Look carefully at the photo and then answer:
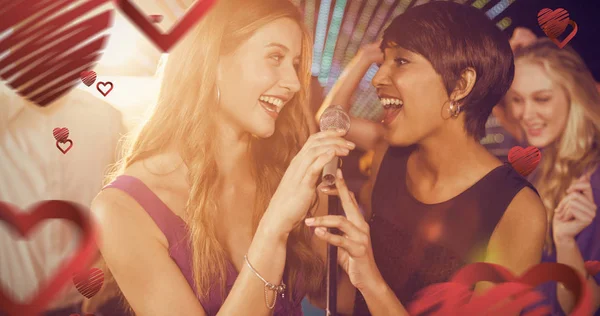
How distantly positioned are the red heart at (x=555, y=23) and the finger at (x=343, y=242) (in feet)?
3.99

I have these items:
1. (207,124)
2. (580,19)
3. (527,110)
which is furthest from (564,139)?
(207,124)

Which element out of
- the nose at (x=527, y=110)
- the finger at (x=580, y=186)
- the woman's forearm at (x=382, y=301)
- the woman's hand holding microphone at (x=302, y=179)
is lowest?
the finger at (x=580, y=186)

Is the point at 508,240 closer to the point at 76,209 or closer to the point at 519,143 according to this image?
the point at 519,143

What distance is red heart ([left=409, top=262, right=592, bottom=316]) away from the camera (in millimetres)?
1972

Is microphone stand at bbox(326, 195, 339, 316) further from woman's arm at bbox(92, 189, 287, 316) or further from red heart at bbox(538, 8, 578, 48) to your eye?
red heart at bbox(538, 8, 578, 48)

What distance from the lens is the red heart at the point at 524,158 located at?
6.65 feet

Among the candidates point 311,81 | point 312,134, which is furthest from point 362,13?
point 312,134

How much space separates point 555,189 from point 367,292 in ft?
3.02

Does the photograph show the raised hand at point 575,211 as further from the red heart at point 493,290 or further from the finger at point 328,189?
the finger at point 328,189

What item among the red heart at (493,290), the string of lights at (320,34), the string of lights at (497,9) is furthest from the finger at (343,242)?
the string of lights at (497,9)

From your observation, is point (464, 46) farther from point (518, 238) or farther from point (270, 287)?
point (270, 287)

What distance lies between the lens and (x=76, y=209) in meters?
2.05

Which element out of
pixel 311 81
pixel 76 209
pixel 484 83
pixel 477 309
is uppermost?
pixel 76 209

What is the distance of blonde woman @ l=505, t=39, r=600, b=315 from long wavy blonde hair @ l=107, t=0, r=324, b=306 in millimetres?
953
